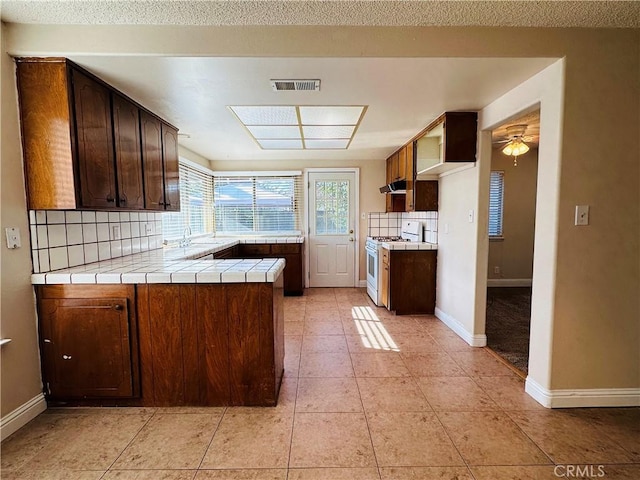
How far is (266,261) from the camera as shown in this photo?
7.64ft

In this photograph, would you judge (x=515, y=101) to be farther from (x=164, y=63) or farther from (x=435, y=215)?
(x=164, y=63)

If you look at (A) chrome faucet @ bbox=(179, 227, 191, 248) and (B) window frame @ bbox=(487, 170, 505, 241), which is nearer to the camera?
(A) chrome faucet @ bbox=(179, 227, 191, 248)

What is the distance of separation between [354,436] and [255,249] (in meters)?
3.35

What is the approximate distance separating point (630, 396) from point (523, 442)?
946mm

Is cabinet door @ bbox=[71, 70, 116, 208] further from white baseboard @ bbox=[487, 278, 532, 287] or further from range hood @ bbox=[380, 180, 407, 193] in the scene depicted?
white baseboard @ bbox=[487, 278, 532, 287]

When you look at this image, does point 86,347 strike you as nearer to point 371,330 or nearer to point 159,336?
point 159,336

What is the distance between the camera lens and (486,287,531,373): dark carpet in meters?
2.72

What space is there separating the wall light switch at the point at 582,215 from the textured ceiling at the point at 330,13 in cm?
106

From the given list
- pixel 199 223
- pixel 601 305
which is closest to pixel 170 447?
pixel 601 305

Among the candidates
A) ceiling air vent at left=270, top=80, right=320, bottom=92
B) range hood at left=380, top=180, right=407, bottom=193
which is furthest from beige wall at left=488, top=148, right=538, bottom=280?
ceiling air vent at left=270, top=80, right=320, bottom=92

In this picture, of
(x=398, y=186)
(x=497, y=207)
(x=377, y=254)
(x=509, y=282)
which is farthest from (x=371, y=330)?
(x=497, y=207)

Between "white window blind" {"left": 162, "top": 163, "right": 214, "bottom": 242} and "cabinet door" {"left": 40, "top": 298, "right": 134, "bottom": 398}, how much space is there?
1745 millimetres

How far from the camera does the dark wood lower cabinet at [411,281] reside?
371 centimetres

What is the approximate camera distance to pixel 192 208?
14.4ft
